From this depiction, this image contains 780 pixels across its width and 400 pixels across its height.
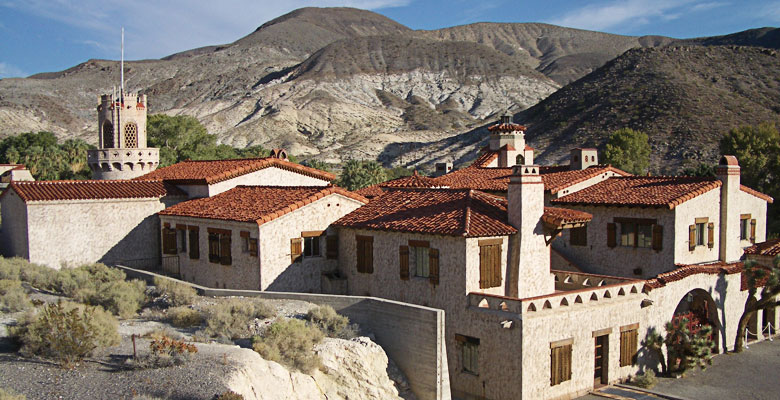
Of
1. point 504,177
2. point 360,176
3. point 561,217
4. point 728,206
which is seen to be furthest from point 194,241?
point 360,176

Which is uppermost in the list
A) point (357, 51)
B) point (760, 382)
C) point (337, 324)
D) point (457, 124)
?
point (357, 51)

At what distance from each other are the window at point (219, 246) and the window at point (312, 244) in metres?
2.74

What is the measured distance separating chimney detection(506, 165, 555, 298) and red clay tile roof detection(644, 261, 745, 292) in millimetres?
3482

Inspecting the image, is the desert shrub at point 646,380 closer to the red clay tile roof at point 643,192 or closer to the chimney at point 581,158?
the red clay tile roof at point 643,192

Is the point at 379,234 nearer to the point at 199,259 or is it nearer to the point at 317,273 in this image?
the point at 317,273

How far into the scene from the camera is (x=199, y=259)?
27578mm

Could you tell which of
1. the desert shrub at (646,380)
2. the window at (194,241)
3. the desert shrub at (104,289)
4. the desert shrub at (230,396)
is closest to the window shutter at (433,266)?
the desert shrub at (646,380)

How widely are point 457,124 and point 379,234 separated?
11279cm

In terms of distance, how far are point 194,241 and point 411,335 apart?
→ 1122 cm

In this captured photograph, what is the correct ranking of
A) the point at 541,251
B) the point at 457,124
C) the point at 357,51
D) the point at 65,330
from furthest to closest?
1. the point at 357,51
2. the point at 457,124
3. the point at 541,251
4. the point at 65,330

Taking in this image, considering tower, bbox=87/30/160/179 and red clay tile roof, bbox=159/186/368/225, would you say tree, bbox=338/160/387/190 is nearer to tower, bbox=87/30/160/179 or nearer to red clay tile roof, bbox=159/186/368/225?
tower, bbox=87/30/160/179

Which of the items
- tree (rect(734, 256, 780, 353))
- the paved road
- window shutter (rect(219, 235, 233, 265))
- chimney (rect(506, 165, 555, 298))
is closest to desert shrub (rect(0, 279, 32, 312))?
window shutter (rect(219, 235, 233, 265))

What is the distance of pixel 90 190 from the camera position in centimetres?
2962

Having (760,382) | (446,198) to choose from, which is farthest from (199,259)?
(760,382)
